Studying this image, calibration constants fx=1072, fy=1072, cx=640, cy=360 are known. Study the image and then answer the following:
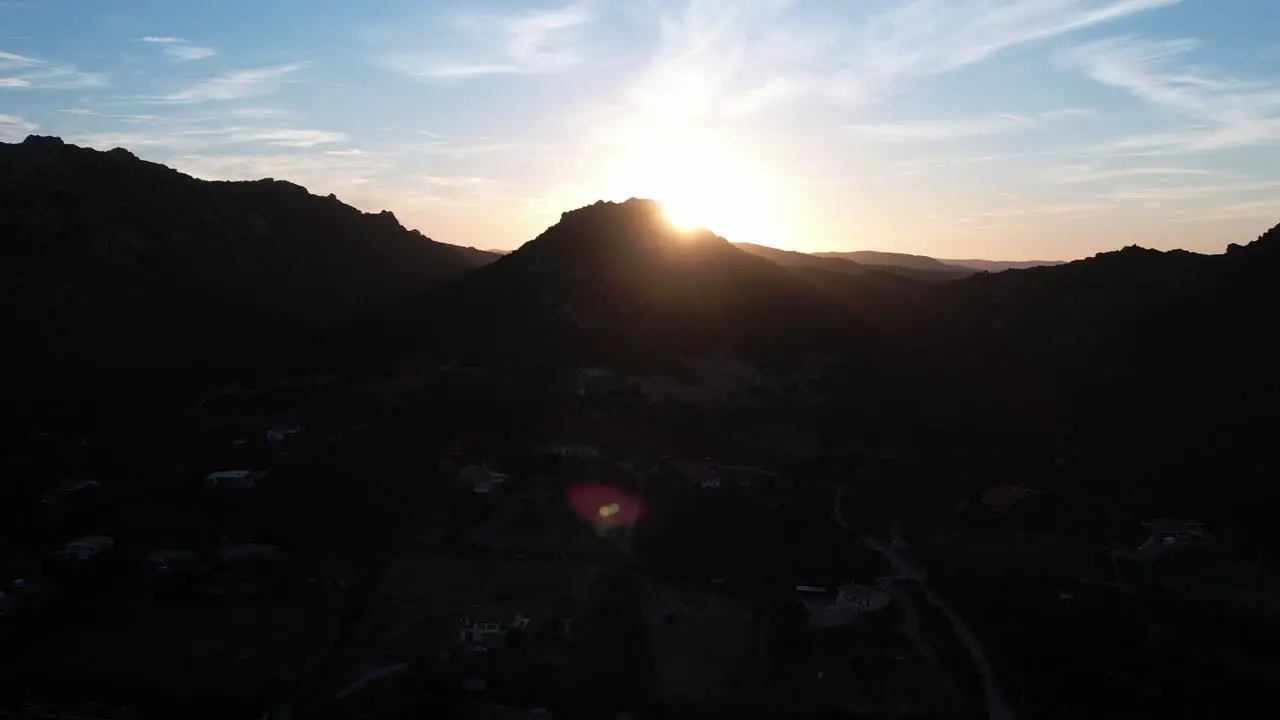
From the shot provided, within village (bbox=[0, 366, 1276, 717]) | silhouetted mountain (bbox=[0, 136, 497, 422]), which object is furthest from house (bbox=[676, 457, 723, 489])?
silhouetted mountain (bbox=[0, 136, 497, 422])

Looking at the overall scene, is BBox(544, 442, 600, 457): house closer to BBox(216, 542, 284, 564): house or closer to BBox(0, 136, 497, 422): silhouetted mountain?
BBox(216, 542, 284, 564): house

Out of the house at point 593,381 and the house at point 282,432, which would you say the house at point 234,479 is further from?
the house at point 593,381

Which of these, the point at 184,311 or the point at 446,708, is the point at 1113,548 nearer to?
the point at 446,708

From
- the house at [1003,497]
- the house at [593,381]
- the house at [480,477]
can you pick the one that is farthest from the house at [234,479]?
the house at [1003,497]

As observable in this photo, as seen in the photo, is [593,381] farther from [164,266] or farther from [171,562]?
[164,266]

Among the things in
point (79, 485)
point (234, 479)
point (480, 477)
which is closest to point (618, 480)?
point (480, 477)
